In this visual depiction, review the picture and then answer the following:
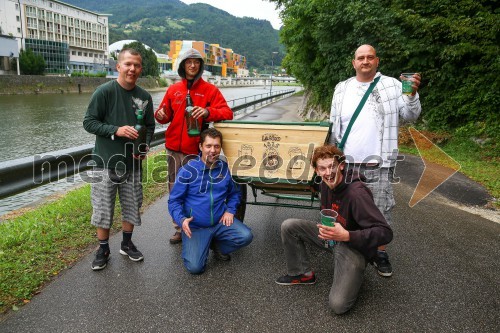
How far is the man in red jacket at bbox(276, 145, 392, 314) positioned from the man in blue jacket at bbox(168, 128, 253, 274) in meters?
1.08

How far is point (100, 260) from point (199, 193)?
1152 mm

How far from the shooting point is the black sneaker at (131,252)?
384 centimetres

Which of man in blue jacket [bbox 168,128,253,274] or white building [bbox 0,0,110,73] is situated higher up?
white building [bbox 0,0,110,73]

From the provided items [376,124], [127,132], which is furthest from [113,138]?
[376,124]

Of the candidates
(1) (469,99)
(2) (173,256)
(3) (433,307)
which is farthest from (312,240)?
(1) (469,99)

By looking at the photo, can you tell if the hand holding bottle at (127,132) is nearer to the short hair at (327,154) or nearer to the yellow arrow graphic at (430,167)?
the short hair at (327,154)

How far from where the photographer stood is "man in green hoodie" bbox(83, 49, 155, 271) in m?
3.54

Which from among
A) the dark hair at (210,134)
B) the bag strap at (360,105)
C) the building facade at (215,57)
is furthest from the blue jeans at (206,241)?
the building facade at (215,57)


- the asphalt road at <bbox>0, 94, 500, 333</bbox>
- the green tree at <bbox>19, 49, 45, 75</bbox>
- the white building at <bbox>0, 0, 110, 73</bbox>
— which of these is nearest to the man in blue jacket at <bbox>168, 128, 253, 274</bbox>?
the asphalt road at <bbox>0, 94, 500, 333</bbox>

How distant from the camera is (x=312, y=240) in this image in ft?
11.5

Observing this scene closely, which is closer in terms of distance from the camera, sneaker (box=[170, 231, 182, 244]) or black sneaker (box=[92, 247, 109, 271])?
black sneaker (box=[92, 247, 109, 271])

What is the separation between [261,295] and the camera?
128 inches

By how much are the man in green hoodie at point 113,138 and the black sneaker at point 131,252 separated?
0.04ft

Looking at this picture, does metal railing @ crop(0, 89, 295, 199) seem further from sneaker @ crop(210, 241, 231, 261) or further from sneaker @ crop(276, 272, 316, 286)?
sneaker @ crop(276, 272, 316, 286)
